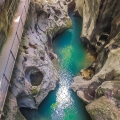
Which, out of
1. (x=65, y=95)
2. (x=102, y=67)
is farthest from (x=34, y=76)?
(x=102, y=67)

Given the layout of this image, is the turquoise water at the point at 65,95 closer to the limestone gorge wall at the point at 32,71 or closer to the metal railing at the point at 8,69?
the limestone gorge wall at the point at 32,71

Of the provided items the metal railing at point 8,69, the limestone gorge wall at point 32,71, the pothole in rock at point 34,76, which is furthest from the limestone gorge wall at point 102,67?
the metal railing at point 8,69

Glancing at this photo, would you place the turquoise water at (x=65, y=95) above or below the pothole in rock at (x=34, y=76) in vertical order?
below

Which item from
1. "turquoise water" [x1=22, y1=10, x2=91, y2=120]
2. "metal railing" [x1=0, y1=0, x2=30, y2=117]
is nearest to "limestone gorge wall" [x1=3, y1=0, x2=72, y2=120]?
"turquoise water" [x1=22, y1=10, x2=91, y2=120]

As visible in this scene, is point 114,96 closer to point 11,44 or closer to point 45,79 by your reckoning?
point 45,79

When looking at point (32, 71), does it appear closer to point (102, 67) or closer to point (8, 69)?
point (8, 69)

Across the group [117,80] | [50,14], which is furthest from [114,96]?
[50,14]
